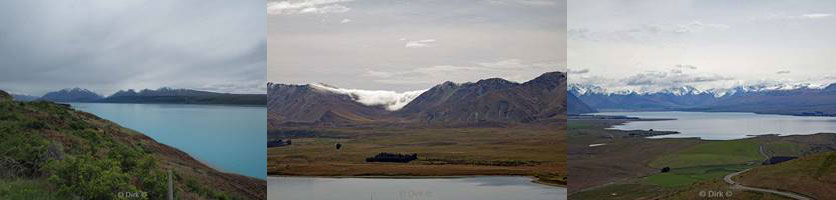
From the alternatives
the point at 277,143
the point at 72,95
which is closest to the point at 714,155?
the point at 277,143

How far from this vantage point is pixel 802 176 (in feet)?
26.0

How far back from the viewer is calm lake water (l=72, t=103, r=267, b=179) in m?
7.79

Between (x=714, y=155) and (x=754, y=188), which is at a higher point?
(x=714, y=155)

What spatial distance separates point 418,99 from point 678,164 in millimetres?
3019

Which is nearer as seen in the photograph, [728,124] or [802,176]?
[802,176]

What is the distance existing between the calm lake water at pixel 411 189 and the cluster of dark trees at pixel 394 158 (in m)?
0.24

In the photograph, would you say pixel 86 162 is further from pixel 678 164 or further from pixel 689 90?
pixel 689 90

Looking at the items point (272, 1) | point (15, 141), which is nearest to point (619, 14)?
point (272, 1)

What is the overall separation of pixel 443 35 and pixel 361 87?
115cm

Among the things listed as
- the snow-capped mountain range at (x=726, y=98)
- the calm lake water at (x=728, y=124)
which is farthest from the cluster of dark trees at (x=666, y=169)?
the snow-capped mountain range at (x=726, y=98)

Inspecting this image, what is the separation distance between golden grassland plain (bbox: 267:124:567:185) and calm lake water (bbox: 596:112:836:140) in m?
0.89

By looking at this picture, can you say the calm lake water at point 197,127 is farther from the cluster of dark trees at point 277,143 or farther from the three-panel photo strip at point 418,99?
the cluster of dark trees at point 277,143

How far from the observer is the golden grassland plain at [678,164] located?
7.98m

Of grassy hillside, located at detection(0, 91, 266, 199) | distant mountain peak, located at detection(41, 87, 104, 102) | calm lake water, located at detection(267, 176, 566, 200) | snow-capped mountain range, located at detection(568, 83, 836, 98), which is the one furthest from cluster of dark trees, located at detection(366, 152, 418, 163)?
distant mountain peak, located at detection(41, 87, 104, 102)
